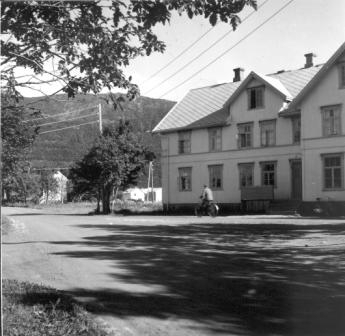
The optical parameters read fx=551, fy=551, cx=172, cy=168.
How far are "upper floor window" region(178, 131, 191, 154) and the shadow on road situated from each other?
76.1 feet

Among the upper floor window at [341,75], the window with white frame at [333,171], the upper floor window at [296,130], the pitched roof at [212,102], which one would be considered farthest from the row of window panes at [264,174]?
the upper floor window at [341,75]

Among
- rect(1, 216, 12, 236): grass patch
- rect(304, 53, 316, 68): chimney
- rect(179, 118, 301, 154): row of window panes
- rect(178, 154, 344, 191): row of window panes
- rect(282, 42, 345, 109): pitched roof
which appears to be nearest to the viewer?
rect(1, 216, 12, 236): grass patch

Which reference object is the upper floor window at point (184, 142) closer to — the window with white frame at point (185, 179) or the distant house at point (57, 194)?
the window with white frame at point (185, 179)

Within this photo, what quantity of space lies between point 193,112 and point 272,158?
8.17 m

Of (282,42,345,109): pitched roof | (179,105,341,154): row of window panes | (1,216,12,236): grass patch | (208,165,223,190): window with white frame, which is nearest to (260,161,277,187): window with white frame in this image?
(179,105,341,154): row of window panes

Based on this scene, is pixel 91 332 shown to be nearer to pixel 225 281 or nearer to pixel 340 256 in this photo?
pixel 225 281

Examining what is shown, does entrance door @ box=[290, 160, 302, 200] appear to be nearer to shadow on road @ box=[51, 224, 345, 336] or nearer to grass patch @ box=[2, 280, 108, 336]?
shadow on road @ box=[51, 224, 345, 336]

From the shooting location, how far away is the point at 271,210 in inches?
1193

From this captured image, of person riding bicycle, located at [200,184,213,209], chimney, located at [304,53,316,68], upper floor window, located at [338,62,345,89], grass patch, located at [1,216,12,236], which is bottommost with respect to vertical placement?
grass patch, located at [1,216,12,236]

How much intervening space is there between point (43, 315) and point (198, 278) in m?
3.38

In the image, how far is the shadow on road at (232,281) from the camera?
605 centimetres

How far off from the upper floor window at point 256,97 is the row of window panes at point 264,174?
359 centimetres

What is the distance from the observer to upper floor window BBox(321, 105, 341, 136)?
2827cm

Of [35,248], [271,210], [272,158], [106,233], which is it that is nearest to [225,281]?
[35,248]
